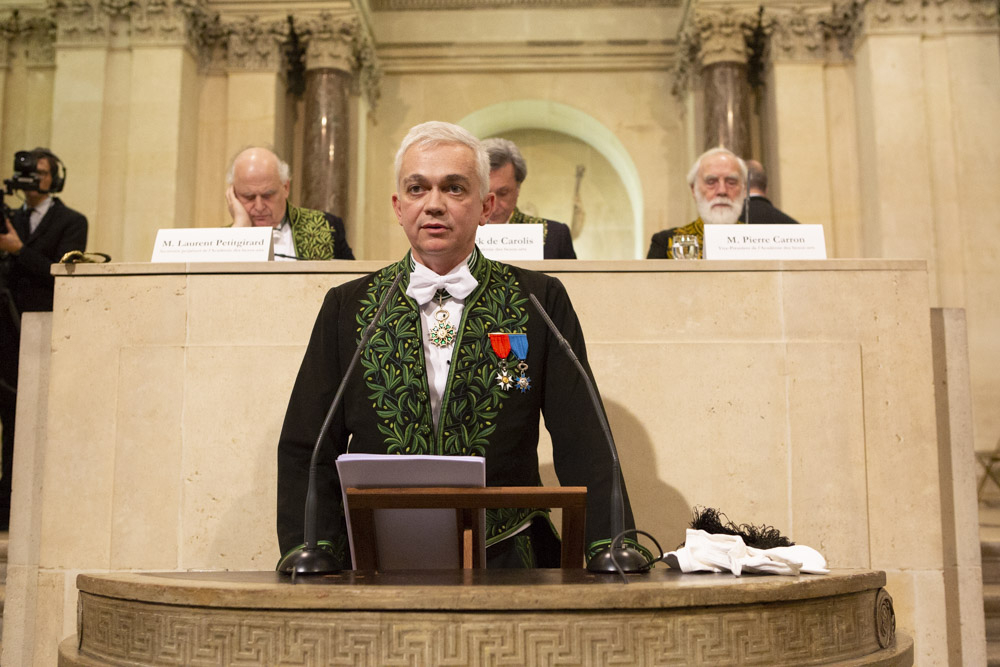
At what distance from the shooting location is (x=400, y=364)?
273 cm

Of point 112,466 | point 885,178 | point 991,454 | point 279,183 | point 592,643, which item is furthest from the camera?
point 885,178

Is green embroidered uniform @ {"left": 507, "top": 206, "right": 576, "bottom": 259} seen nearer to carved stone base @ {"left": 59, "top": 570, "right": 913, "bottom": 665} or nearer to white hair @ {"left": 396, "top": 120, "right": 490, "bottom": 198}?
white hair @ {"left": 396, "top": 120, "right": 490, "bottom": 198}

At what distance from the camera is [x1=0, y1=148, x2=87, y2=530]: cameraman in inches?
223

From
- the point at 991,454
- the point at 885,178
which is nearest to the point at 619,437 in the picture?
the point at 991,454

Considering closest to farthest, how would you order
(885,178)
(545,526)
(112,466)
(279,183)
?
1. (545,526)
2. (112,466)
3. (279,183)
4. (885,178)

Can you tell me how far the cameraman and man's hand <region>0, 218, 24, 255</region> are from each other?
3 centimetres

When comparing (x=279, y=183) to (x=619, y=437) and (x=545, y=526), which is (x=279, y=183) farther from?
(x=545, y=526)

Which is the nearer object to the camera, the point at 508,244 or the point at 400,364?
the point at 400,364

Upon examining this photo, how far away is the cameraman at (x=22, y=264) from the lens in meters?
5.65

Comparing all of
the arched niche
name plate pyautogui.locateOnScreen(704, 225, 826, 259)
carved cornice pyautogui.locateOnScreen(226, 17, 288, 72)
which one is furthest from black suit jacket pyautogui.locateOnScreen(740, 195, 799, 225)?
carved cornice pyautogui.locateOnScreen(226, 17, 288, 72)

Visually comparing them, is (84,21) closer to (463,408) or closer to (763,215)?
(763,215)

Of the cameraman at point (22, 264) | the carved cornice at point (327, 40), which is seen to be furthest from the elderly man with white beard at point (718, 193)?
the carved cornice at point (327, 40)

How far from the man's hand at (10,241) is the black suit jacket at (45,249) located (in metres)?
0.11

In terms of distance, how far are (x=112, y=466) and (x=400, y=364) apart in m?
1.45
